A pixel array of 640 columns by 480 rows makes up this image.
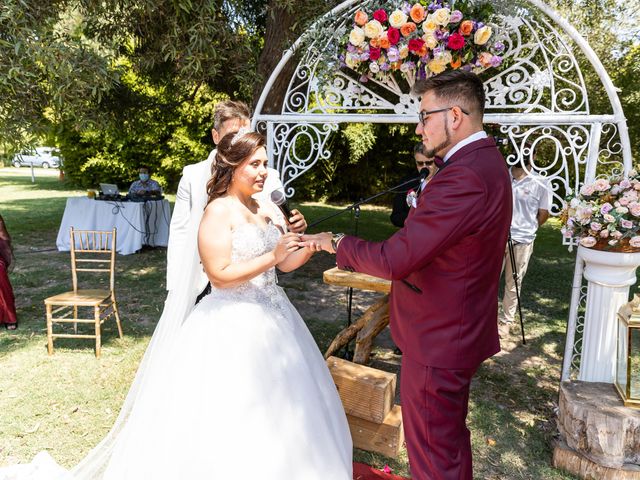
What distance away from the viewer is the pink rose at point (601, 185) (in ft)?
11.6

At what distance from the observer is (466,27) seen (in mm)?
3680

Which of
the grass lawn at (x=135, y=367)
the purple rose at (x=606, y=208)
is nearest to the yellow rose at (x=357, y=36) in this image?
the purple rose at (x=606, y=208)

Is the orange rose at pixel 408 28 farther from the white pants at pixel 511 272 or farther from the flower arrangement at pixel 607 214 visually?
the white pants at pixel 511 272

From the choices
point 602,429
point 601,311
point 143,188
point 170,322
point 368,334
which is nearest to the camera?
point 602,429

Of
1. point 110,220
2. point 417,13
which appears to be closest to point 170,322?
point 417,13

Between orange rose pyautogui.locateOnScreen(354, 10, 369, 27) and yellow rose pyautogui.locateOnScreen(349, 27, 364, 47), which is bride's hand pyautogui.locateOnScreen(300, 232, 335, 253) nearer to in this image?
yellow rose pyautogui.locateOnScreen(349, 27, 364, 47)

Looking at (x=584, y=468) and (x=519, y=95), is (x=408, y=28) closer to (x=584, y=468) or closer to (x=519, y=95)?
(x=519, y=95)

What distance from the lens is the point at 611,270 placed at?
357cm

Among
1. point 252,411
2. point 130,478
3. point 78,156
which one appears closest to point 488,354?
point 252,411

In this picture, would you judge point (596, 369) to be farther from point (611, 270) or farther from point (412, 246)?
point (412, 246)

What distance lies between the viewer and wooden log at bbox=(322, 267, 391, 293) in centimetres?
423

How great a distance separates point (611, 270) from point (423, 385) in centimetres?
201

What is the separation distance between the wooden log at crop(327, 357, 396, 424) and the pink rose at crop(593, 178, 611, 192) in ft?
6.55

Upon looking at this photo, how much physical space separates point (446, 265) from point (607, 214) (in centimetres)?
176
